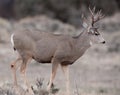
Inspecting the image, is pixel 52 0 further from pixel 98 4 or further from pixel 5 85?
pixel 5 85

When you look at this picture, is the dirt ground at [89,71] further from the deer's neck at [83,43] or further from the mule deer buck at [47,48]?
the mule deer buck at [47,48]

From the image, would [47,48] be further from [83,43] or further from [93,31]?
[93,31]

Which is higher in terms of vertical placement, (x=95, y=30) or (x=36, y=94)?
(x=95, y=30)

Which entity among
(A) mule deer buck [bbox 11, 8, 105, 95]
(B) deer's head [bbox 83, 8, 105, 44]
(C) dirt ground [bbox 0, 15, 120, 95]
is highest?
(C) dirt ground [bbox 0, 15, 120, 95]

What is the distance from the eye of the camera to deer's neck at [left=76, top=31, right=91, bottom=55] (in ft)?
61.3

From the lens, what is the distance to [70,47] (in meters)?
18.5

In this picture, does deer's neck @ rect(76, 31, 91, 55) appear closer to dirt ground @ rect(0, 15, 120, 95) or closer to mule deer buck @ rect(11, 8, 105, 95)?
mule deer buck @ rect(11, 8, 105, 95)

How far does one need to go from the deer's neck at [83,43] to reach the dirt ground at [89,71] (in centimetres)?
329

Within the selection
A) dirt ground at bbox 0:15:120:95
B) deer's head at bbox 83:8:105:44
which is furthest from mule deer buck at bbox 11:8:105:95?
dirt ground at bbox 0:15:120:95

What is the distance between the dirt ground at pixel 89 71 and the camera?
2569 cm

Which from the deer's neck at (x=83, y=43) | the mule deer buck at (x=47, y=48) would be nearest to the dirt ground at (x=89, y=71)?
the deer's neck at (x=83, y=43)

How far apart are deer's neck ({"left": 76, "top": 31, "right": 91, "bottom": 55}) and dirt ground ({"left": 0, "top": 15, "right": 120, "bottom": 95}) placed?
3.29m

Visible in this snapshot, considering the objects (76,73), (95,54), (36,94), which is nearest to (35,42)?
(36,94)

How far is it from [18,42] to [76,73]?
12.5 m
